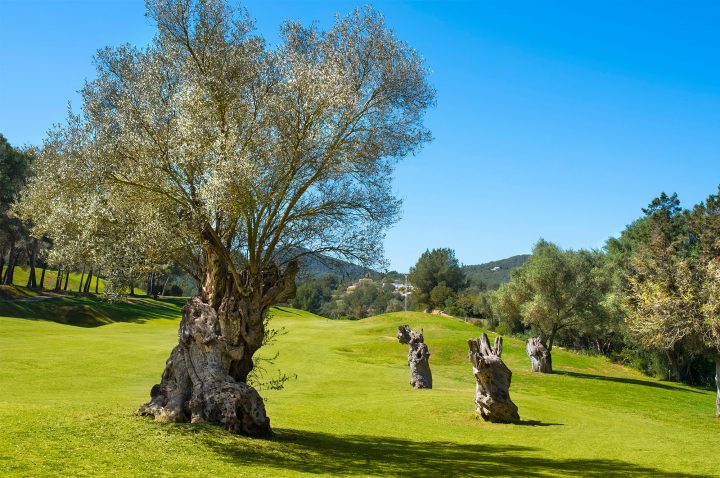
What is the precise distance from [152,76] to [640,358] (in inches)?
2534

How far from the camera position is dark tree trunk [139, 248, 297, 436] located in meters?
17.2

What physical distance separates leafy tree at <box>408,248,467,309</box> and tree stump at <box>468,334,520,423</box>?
105 meters

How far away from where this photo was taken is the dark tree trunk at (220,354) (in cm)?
1717

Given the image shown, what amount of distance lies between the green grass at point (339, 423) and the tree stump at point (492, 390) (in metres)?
0.66

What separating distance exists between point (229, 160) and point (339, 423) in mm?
11882

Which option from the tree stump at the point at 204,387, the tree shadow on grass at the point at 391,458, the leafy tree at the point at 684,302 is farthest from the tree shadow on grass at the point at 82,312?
the leafy tree at the point at 684,302

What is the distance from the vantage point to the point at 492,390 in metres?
25.3

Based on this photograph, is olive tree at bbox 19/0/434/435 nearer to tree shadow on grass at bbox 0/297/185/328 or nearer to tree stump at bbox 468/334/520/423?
tree stump at bbox 468/334/520/423

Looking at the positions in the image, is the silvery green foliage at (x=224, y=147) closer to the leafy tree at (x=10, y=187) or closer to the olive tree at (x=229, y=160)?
the olive tree at (x=229, y=160)

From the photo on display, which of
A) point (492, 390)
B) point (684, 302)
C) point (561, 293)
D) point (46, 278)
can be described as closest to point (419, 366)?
point (492, 390)

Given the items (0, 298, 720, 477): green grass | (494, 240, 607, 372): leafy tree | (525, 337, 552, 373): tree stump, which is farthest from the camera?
(494, 240, 607, 372): leafy tree

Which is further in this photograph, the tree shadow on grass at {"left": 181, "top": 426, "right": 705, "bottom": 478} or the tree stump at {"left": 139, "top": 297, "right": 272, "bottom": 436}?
the tree stump at {"left": 139, "top": 297, "right": 272, "bottom": 436}

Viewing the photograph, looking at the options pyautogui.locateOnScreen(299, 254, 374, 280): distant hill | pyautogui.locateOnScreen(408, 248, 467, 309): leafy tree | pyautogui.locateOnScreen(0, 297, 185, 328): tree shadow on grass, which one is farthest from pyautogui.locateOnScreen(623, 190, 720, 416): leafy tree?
pyautogui.locateOnScreen(408, 248, 467, 309): leafy tree

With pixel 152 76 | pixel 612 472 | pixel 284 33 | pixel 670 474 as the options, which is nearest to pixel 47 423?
pixel 152 76
